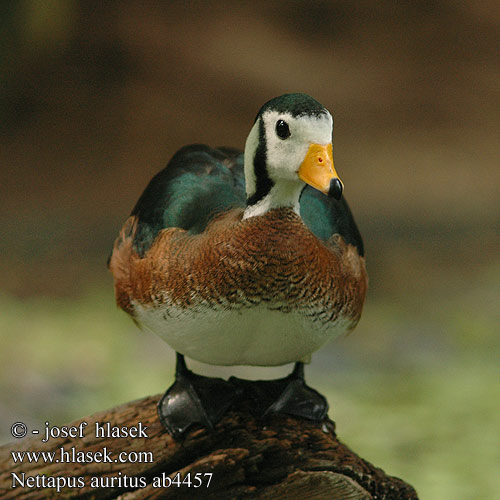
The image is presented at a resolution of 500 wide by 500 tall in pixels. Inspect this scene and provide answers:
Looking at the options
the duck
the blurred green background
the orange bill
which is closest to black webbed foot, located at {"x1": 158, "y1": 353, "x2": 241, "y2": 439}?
the duck

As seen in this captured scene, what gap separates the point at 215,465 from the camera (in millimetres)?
1772

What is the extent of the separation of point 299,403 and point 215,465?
281mm

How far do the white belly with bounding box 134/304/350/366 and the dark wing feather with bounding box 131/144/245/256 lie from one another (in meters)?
0.21

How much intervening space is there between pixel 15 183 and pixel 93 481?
357 centimetres

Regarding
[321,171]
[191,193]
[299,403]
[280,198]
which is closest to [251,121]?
[191,193]

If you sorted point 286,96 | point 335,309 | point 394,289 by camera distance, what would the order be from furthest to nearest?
point 394,289 → point 335,309 → point 286,96

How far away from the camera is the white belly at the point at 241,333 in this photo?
1.60 m

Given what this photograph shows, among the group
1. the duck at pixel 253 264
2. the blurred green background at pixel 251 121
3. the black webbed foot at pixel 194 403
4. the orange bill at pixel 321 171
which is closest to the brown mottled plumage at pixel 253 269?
the duck at pixel 253 264

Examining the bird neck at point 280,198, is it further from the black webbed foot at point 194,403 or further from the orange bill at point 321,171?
the black webbed foot at point 194,403

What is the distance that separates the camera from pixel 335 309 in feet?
5.56

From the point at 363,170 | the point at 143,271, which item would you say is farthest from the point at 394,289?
the point at 143,271

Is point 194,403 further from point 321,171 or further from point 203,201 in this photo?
point 321,171

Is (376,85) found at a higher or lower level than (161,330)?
higher

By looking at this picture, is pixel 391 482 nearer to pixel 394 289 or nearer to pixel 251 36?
pixel 394 289
